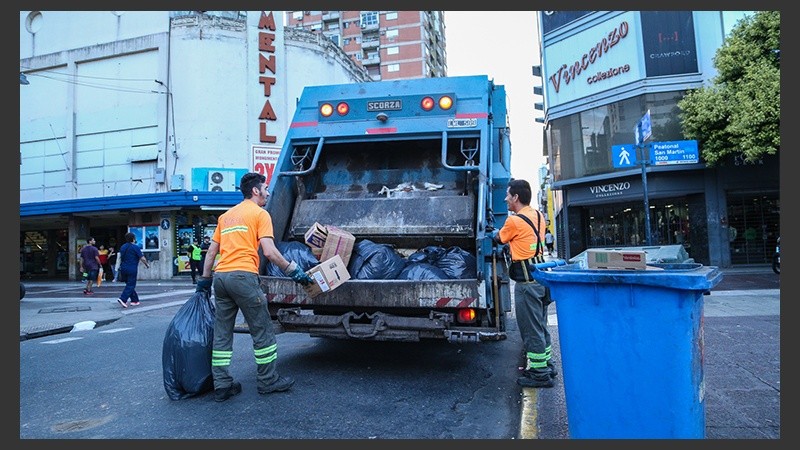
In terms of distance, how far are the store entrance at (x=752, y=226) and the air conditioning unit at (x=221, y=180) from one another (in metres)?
16.5

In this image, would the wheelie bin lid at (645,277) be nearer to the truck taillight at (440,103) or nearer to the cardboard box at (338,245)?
the cardboard box at (338,245)

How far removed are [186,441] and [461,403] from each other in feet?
5.65

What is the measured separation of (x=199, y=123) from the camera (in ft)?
58.8

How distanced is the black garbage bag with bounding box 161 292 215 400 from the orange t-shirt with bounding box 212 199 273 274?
42cm

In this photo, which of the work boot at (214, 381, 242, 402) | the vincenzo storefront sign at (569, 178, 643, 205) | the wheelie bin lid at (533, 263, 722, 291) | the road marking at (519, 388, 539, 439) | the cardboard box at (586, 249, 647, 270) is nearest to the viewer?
the wheelie bin lid at (533, 263, 722, 291)

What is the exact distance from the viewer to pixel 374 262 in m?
3.99

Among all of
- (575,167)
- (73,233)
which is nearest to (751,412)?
(575,167)

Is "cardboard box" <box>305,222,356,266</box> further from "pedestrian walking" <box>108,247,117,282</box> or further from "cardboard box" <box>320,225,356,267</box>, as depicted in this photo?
"pedestrian walking" <box>108,247,117,282</box>

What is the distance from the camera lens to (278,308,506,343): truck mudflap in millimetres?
3535

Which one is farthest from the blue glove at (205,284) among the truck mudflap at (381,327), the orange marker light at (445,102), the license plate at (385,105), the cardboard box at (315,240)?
the orange marker light at (445,102)

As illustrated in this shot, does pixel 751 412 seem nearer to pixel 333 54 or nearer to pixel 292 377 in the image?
pixel 292 377

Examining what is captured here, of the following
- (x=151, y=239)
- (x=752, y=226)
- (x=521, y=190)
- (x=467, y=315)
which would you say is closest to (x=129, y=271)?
(x=467, y=315)

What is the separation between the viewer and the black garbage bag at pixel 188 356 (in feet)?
11.4

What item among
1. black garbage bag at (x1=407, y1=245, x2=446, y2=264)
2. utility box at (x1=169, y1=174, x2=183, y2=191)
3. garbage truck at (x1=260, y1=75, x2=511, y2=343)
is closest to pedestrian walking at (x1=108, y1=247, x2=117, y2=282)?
utility box at (x1=169, y1=174, x2=183, y2=191)
